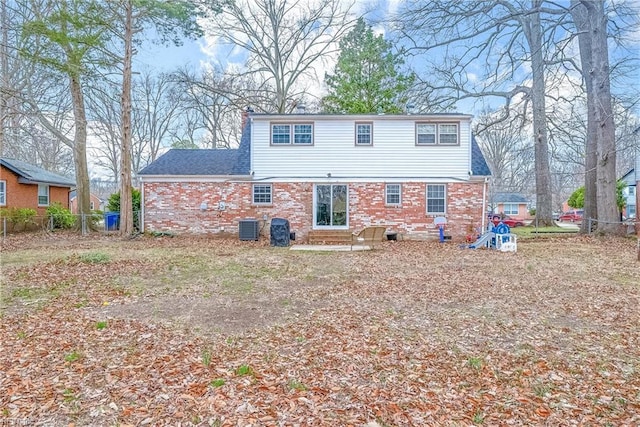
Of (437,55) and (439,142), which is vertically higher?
(437,55)

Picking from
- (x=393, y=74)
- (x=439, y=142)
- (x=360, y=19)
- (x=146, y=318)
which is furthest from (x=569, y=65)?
(x=146, y=318)

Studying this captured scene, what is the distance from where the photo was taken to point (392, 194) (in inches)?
596

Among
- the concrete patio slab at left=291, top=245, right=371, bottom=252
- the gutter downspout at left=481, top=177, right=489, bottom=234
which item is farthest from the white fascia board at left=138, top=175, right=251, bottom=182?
the gutter downspout at left=481, top=177, right=489, bottom=234

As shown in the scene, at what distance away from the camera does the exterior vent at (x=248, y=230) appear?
14797 mm

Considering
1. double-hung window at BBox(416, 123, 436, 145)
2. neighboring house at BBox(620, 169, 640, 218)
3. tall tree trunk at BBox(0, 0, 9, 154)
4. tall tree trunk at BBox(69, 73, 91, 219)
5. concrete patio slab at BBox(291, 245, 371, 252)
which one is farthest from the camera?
neighboring house at BBox(620, 169, 640, 218)

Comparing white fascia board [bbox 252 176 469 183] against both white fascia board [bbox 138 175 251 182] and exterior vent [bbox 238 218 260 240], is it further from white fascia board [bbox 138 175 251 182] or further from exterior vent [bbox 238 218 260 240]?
exterior vent [bbox 238 218 260 240]

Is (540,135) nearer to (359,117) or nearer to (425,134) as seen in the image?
(425,134)

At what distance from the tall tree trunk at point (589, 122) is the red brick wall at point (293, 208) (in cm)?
571

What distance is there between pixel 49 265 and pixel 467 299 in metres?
9.30

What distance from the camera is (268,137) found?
15.2m

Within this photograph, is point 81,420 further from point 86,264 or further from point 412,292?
point 86,264

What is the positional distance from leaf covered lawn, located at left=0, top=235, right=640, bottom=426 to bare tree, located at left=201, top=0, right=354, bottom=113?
1838cm

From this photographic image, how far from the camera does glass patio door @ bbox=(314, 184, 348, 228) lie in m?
15.2

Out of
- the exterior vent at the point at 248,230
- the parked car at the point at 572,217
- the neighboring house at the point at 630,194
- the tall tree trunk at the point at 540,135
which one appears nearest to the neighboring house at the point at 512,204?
the parked car at the point at 572,217
